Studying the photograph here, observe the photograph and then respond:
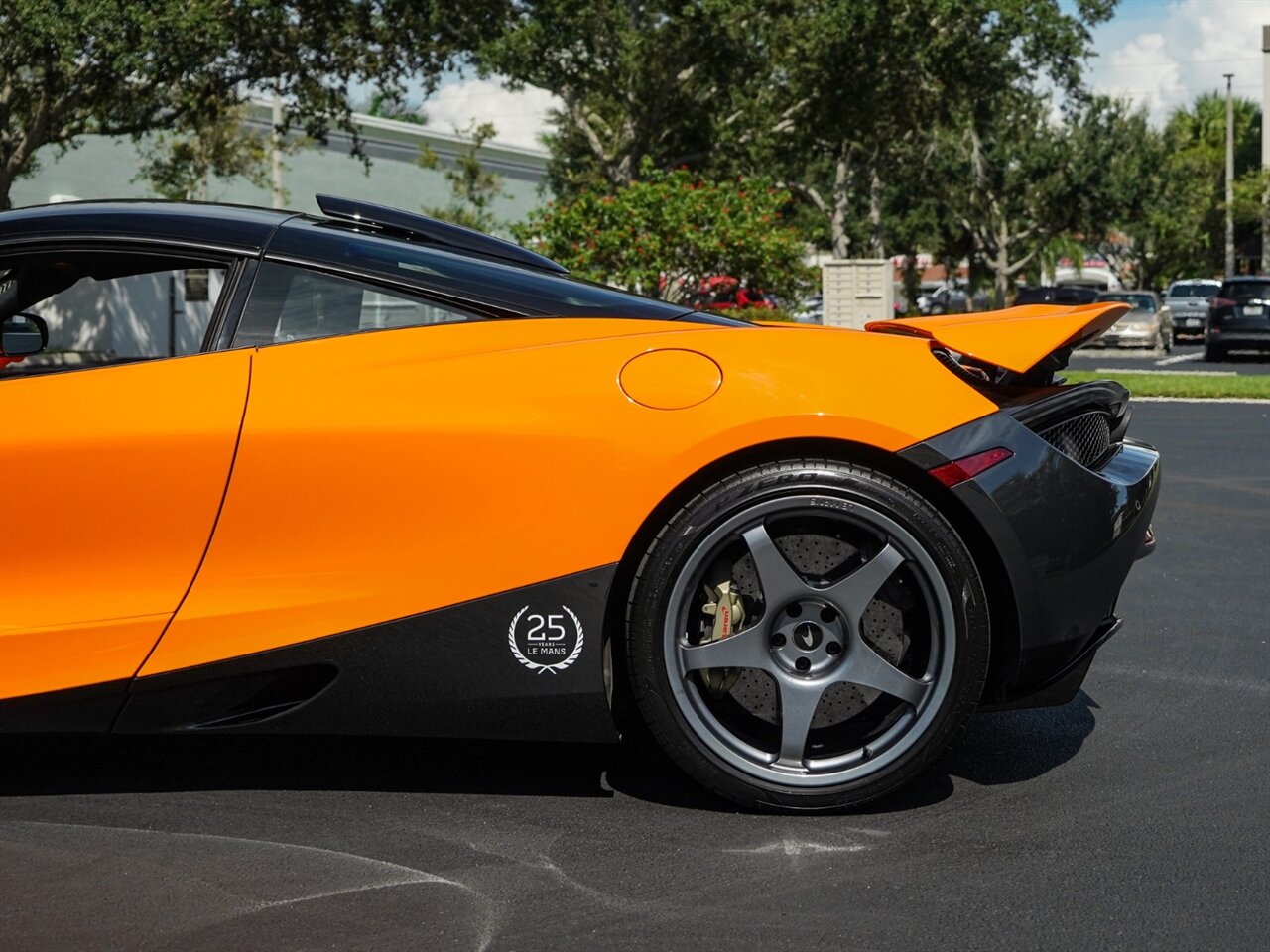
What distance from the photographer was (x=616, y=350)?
347cm

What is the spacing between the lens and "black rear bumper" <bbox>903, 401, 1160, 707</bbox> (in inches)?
133

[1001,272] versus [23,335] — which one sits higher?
[1001,272]

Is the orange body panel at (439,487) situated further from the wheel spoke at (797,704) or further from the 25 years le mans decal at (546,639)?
the wheel spoke at (797,704)

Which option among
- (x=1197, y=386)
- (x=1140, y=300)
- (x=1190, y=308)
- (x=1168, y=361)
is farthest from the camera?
(x=1190, y=308)

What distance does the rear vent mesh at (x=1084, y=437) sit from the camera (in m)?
3.62

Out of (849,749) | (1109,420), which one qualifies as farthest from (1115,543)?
(849,749)

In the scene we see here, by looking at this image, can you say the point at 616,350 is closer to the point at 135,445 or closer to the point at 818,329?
the point at 818,329

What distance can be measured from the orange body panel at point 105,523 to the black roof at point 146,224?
0.38 metres

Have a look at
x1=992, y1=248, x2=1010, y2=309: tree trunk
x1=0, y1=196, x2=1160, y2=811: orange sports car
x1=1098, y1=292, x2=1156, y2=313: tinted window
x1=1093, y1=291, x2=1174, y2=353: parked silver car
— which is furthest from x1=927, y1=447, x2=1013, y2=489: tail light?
x1=992, y1=248, x2=1010, y2=309: tree trunk

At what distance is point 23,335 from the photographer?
145 inches

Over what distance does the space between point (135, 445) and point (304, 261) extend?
555 mm

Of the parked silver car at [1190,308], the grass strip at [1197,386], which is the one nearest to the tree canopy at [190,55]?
the grass strip at [1197,386]

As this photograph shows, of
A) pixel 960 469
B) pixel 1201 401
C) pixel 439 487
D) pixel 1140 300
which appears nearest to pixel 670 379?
pixel 439 487

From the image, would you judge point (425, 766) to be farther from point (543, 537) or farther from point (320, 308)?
point (320, 308)
